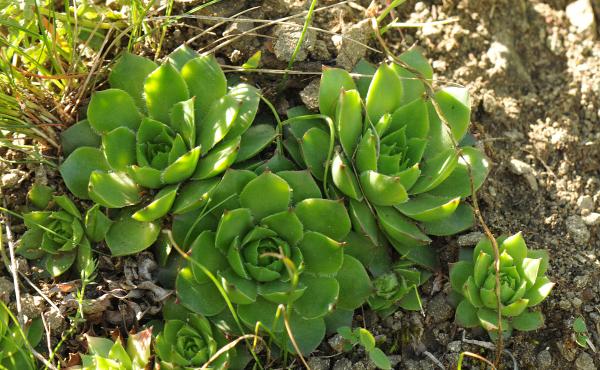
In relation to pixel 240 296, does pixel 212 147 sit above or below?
above

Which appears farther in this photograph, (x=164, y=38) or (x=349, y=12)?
(x=349, y=12)

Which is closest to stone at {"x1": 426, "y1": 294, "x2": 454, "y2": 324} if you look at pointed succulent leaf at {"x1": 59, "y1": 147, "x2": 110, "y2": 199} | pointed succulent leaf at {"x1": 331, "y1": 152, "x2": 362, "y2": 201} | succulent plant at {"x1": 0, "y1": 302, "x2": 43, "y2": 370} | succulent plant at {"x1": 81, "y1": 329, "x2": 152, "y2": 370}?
pointed succulent leaf at {"x1": 331, "y1": 152, "x2": 362, "y2": 201}

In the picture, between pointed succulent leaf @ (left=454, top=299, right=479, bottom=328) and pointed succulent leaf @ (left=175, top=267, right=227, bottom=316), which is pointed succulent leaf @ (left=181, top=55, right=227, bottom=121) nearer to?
pointed succulent leaf @ (left=175, top=267, right=227, bottom=316)

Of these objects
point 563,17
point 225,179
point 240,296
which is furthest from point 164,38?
point 563,17

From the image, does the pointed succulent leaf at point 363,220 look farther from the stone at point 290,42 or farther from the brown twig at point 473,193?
the stone at point 290,42

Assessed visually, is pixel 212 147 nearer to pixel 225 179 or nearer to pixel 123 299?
pixel 225 179

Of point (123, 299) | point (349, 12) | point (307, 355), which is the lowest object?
point (307, 355)
